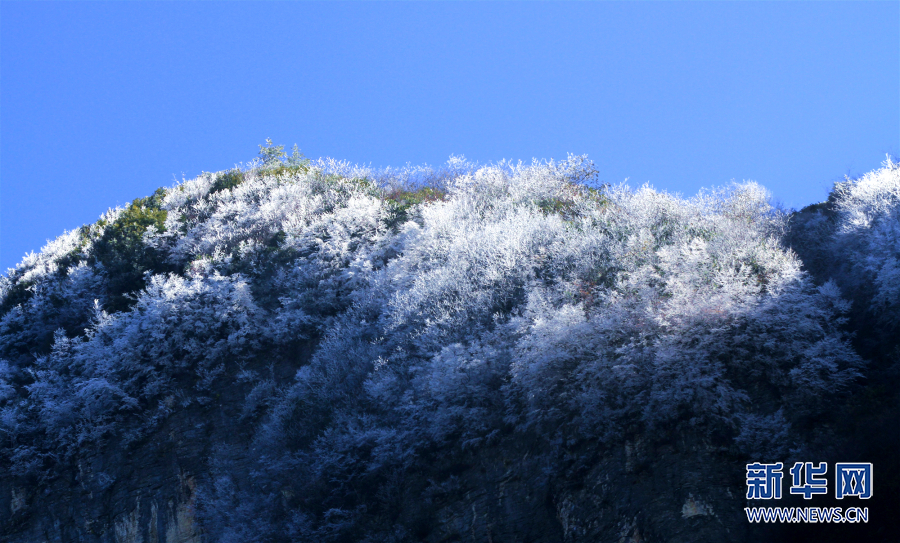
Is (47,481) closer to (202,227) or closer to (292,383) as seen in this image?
(292,383)

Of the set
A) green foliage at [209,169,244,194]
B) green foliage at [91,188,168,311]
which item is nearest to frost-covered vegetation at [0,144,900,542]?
green foliage at [91,188,168,311]

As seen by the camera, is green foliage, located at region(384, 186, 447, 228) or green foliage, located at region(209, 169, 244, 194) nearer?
green foliage, located at region(384, 186, 447, 228)

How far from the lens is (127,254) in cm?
3378

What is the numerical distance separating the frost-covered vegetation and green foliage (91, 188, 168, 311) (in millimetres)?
133

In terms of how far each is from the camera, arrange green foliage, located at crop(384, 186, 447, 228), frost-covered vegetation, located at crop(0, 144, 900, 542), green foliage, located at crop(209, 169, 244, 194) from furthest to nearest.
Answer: green foliage, located at crop(209, 169, 244, 194) < green foliage, located at crop(384, 186, 447, 228) < frost-covered vegetation, located at crop(0, 144, 900, 542)

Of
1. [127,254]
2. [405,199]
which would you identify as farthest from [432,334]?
[127,254]

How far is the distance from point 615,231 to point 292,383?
41.5 ft

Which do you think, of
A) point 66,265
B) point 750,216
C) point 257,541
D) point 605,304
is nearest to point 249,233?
point 66,265

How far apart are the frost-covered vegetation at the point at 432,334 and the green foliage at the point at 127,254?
0.44 feet

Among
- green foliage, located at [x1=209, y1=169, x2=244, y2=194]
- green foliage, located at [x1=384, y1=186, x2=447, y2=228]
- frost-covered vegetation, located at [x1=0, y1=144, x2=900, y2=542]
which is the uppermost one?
green foliage, located at [x1=209, y1=169, x2=244, y2=194]

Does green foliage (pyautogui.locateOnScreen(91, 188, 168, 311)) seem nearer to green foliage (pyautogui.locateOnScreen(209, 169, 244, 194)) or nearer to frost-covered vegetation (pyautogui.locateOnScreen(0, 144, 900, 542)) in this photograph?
frost-covered vegetation (pyautogui.locateOnScreen(0, 144, 900, 542))

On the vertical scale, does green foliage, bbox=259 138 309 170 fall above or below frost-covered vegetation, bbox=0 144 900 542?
above

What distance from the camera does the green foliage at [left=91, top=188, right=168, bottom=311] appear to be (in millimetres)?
32156

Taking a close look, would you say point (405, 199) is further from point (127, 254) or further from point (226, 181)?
point (127, 254)
